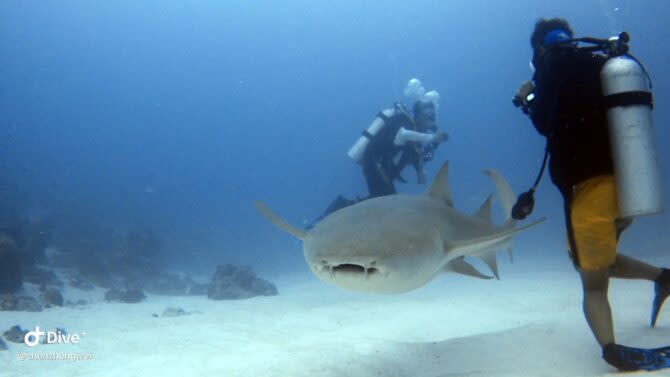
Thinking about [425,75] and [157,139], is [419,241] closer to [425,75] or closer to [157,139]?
[425,75]

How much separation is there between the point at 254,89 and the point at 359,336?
142 m

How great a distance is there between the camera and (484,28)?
9069 cm

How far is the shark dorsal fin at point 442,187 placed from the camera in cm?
390

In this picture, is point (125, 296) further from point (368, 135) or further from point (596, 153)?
point (596, 153)

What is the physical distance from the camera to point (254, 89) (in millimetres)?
138250

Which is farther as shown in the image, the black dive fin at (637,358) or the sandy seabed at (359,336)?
the sandy seabed at (359,336)

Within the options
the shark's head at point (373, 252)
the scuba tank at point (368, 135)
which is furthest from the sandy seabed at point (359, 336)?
the scuba tank at point (368, 135)

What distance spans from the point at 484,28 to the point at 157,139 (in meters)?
Result: 116

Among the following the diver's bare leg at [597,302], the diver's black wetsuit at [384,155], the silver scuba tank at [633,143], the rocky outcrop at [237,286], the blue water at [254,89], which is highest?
the blue water at [254,89]

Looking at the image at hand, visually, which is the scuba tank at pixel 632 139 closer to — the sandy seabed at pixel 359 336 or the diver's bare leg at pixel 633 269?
the sandy seabed at pixel 359 336

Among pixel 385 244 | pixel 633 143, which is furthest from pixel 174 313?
pixel 633 143

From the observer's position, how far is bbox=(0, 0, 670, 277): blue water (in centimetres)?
7531

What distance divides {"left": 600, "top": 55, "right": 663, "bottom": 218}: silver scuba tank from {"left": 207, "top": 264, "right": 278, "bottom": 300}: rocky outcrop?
10.1m

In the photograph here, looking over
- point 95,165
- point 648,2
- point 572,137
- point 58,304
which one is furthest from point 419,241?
point 95,165
